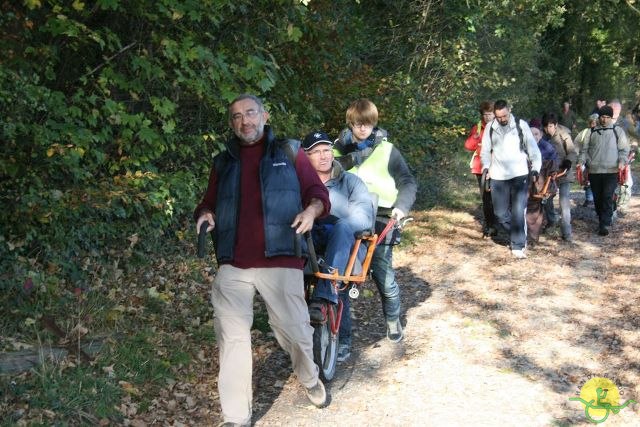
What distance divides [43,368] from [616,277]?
7.08 meters

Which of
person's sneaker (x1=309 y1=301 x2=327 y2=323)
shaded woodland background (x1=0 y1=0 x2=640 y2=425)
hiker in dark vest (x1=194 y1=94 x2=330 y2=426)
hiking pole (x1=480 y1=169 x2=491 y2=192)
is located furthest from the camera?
hiking pole (x1=480 y1=169 x2=491 y2=192)

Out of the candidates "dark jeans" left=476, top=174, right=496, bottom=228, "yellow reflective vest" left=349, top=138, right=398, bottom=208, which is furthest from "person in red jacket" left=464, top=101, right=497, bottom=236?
"yellow reflective vest" left=349, top=138, right=398, bottom=208

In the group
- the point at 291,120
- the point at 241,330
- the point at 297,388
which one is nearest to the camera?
the point at 241,330

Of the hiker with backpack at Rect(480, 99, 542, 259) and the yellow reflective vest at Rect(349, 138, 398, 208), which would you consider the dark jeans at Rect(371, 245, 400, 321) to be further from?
the hiker with backpack at Rect(480, 99, 542, 259)

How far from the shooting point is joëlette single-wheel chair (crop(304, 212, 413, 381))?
19.5ft

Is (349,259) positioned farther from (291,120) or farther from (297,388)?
(291,120)

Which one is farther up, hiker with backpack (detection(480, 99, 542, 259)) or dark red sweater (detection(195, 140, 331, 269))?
dark red sweater (detection(195, 140, 331, 269))

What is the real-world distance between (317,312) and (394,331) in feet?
5.51

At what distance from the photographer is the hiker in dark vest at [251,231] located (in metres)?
4.98

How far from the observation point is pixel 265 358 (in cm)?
688

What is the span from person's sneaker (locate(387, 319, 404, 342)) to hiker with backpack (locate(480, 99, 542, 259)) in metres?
4.03

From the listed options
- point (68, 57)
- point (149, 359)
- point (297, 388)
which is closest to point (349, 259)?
point (297, 388)

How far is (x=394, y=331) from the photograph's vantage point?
24.2ft

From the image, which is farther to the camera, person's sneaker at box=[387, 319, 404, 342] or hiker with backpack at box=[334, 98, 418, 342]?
person's sneaker at box=[387, 319, 404, 342]
